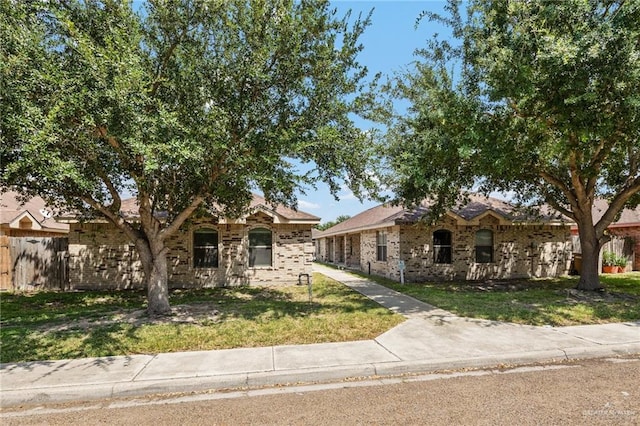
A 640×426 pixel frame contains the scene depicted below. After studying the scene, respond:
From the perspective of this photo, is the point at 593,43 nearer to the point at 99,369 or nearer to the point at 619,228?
the point at 99,369

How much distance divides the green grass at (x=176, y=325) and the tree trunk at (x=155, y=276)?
37.9 inches

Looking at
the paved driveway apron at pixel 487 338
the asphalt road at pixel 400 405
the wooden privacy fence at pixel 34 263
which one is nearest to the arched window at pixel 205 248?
the wooden privacy fence at pixel 34 263

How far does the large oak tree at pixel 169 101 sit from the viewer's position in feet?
22.8

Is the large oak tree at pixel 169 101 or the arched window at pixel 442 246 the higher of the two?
the large oak tree at pixel 169 101

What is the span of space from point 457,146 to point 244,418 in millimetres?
8169

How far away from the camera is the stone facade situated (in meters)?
16.6

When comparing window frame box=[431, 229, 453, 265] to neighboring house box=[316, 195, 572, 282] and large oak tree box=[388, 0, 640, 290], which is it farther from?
large oak tree box=[388, 0, 640, 290]

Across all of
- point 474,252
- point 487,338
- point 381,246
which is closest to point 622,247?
point 474,252

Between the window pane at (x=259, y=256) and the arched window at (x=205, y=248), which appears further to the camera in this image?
the window pane at (x=259, y=256)

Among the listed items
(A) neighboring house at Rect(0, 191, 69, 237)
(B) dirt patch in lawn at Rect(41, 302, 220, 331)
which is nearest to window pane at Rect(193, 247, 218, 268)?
(B) dirt patch in lawn at Rect(41, 302, 220, 331)

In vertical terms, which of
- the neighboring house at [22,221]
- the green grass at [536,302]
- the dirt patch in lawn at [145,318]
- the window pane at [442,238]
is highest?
the neighboring house at [22,221]

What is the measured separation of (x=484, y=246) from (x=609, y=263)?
761cm

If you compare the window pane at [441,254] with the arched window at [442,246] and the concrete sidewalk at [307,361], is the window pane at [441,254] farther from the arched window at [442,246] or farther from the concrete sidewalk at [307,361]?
the concrete sidewalk at [307,361]

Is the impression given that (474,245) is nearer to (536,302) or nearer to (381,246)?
(381,246)
